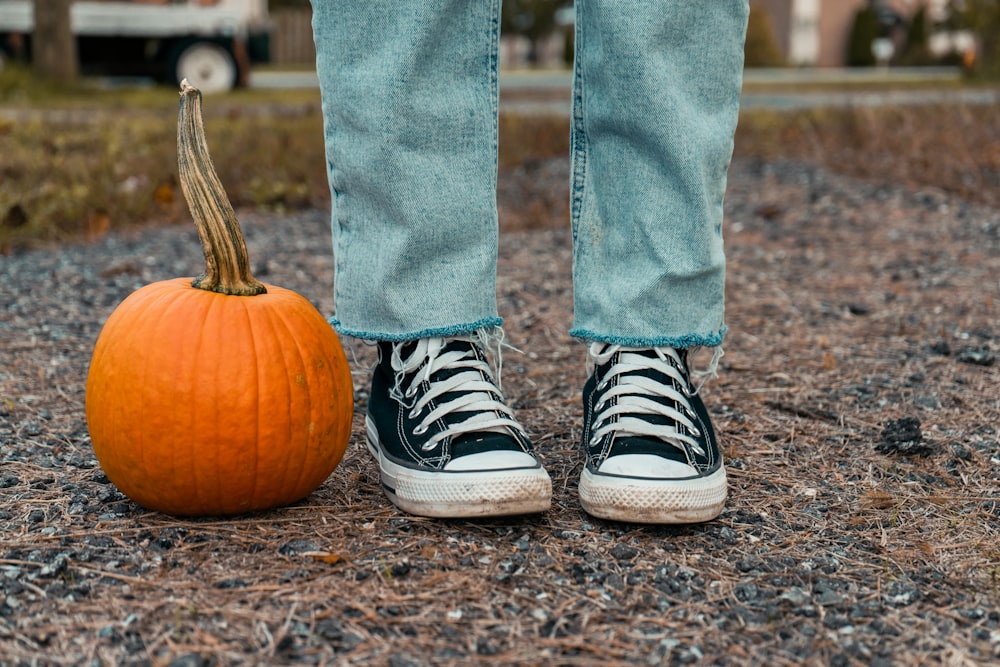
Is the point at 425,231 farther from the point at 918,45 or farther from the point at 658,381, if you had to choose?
the point at 918,45

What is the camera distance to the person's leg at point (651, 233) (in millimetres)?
1603

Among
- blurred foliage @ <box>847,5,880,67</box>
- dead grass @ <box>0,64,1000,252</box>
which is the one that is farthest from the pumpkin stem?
blurred foliage @ <box>847,5,880,67</box>

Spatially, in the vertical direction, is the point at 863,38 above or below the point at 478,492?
below

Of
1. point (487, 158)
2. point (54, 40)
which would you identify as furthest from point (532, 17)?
point (487, 158)

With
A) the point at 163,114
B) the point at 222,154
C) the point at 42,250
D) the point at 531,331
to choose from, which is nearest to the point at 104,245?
the point at 42,250

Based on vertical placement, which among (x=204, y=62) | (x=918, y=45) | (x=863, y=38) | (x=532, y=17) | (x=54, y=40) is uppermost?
(x=54, y=40)

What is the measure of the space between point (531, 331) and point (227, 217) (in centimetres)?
141

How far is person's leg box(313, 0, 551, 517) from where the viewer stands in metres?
1.58

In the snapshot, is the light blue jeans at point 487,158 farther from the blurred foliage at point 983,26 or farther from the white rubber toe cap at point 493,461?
the blurred foliage at point 983,26

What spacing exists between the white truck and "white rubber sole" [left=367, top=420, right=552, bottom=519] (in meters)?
11.2

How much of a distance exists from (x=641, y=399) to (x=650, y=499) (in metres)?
0.20

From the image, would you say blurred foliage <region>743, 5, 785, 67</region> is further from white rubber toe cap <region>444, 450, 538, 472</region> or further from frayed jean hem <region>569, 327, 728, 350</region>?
white rubber toe cap <region>444, 450, 538, 472</region>

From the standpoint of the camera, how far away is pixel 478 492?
1.57m

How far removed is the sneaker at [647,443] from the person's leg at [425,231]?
12 cm
